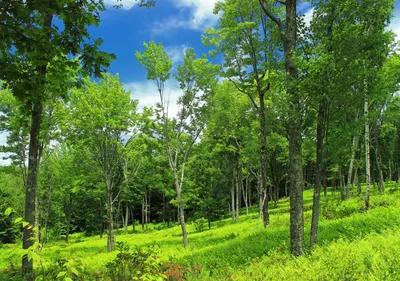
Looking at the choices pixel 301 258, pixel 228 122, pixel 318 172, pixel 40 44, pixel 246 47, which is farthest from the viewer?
pixel 228 122

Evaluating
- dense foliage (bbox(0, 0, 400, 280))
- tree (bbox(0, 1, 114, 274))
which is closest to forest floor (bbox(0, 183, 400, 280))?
dense foliage (bbox(0, 0, 400, 280))

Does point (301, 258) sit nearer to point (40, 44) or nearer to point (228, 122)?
point (40, 44)

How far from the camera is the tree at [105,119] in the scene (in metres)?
20.4

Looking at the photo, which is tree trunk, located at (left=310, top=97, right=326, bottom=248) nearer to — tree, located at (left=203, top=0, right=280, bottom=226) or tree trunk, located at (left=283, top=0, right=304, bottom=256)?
tree trunk, located at (left=283, top=0, right=304, bottom=256)

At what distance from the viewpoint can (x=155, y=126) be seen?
69.7ft

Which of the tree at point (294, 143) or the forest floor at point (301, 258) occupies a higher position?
the tree at point (294, 143)

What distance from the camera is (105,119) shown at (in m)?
20.6

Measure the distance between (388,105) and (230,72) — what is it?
19.6 metres

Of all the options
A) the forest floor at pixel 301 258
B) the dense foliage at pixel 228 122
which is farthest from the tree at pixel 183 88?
the forest floor at pixel 301 258

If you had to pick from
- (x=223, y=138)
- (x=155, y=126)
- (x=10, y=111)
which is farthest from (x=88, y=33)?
(x=223, y=138)

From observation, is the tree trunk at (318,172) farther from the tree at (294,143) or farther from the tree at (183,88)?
the tree at (183,88)

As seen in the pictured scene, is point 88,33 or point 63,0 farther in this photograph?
point 88,33

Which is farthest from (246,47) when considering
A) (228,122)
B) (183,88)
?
(228,122)

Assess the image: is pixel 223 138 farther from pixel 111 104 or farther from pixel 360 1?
pixel 360 1
